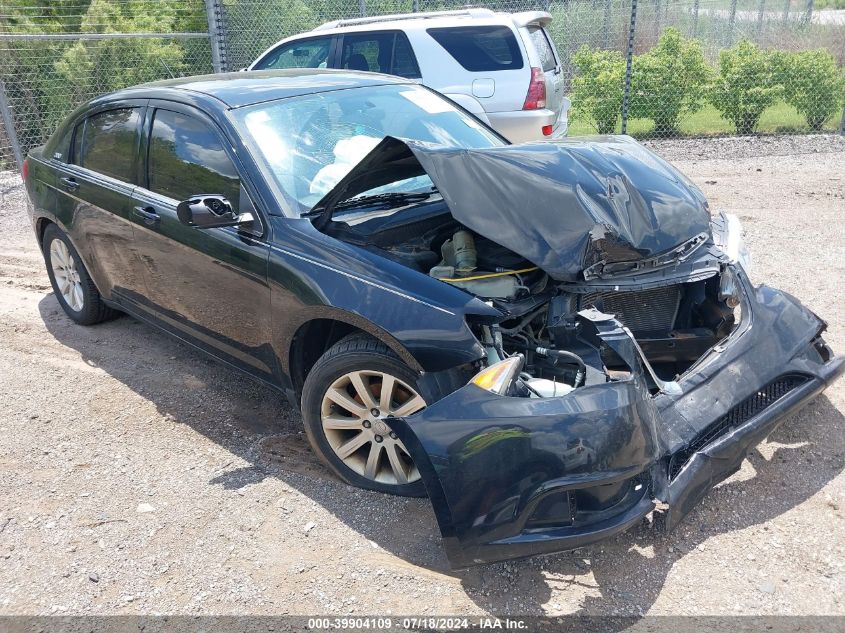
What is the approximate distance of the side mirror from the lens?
3338 millimetres

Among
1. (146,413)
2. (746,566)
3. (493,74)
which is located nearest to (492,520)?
(746,566)

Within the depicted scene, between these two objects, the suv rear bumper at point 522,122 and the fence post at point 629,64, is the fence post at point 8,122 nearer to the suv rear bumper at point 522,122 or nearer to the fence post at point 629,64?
the suv rear bumper at point 522,122

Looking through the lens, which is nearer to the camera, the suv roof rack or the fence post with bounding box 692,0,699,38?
the suv roof rack

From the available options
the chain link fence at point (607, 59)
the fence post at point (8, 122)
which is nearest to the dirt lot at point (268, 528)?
the fence post at point (8, 122)

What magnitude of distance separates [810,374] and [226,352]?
2945 millimetres

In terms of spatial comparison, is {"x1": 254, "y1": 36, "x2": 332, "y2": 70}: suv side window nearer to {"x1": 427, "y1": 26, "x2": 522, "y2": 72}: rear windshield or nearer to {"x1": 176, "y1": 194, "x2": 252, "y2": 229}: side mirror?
{"x1": 427, "y1": 26, "x2": 522, "y2": 72}: rear windshield

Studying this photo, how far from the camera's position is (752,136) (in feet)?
37.9

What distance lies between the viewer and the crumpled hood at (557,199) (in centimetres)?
312

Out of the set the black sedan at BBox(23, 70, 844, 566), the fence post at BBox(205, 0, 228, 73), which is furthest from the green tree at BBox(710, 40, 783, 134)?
the black sedan at BBox(23, 70, 844, 566)

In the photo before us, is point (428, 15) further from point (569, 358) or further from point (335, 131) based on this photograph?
point (569, 358)

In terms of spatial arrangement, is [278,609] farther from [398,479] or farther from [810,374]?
[810,374]

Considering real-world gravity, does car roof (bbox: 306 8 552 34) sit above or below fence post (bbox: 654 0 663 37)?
above

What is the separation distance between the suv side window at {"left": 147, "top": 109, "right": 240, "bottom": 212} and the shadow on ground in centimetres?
125

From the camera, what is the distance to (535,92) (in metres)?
8.04
